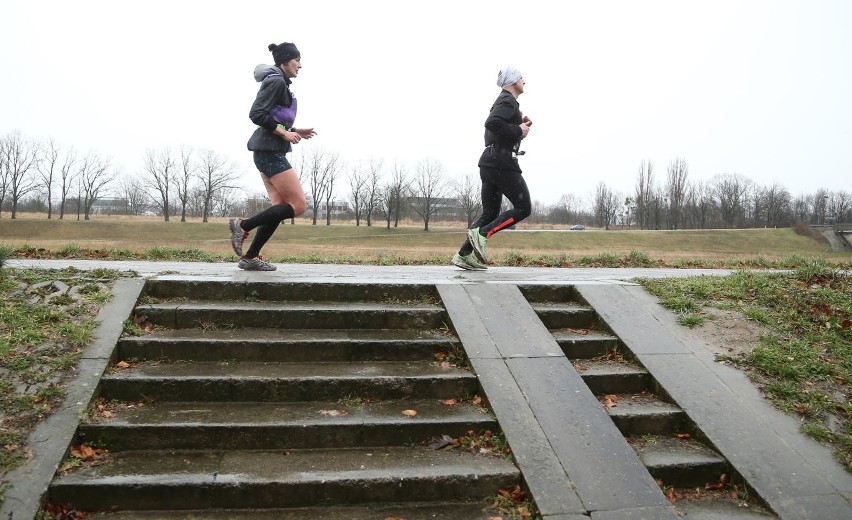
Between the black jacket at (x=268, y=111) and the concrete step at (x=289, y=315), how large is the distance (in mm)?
1675

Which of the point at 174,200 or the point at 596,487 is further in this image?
the point at 174,200

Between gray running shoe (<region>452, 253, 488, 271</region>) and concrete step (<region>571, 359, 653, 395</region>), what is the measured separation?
285 centimetres

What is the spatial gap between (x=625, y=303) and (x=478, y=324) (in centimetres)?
150

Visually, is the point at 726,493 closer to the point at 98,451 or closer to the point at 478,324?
the point at 478,324

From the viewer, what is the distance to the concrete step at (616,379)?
3867 millimetres

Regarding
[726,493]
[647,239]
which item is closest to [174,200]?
[647,239]

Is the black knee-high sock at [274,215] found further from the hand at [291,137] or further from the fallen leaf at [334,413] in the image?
the fallen leaf at [334,413]

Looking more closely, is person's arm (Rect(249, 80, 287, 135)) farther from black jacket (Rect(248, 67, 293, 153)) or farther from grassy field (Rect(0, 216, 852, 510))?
grassy field (Rect(0, 216, 852, 510))

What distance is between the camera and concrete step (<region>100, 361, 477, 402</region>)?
347 centimetres

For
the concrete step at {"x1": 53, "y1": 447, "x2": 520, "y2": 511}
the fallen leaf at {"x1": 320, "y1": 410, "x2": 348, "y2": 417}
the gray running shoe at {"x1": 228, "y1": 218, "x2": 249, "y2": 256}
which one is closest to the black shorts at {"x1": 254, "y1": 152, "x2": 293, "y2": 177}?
the gray running shoe at {"x1": 228, "y1": 218, "x2": 249, "y2": 256}

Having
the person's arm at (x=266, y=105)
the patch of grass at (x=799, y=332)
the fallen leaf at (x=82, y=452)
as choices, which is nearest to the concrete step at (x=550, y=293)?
the patch of grass at (x=799, y=332)

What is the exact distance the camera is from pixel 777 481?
3.01 m

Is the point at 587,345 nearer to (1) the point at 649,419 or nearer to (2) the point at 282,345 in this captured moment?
(1) the point at 649,419

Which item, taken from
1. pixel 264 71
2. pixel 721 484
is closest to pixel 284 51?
pixel 264 71
